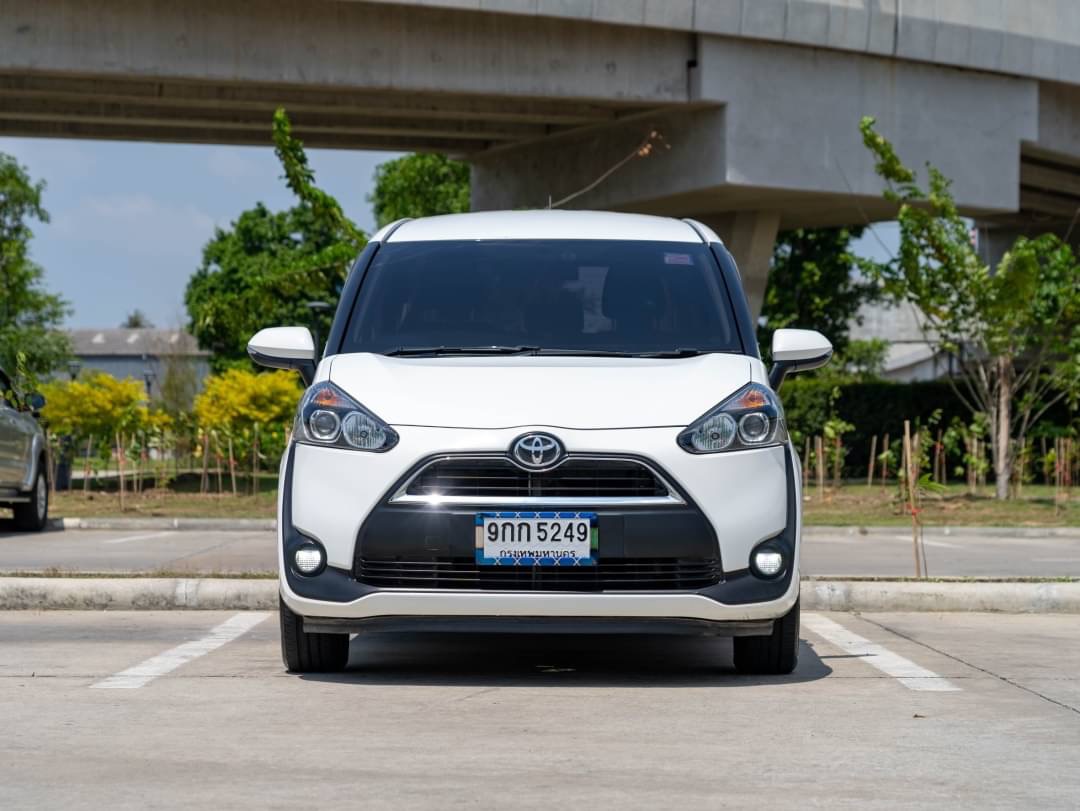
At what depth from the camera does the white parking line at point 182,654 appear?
7191mm

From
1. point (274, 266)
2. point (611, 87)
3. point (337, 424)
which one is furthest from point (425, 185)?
point (337, 424)

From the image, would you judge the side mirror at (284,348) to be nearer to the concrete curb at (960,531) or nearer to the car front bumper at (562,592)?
the car front bumper at (562,592)

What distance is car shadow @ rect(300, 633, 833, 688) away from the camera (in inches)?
287

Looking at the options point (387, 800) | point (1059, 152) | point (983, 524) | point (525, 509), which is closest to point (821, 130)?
point (1059, 152)

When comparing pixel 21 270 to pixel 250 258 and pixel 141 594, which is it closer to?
pixel 250 258

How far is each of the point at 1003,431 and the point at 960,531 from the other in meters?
5.86

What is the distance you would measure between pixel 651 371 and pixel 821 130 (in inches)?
914

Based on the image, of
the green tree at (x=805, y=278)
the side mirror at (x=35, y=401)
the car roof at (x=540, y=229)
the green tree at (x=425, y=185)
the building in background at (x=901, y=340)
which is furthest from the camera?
the building in background at (x=901, y=340)

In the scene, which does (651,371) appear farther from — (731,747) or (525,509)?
(731,747)

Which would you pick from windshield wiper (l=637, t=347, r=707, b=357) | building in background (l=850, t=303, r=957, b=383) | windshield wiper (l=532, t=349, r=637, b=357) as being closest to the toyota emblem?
windshield wiper (l=532, t=349, r=637, b=357)

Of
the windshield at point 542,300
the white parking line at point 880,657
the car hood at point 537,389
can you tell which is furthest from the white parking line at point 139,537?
the car hood at point 537,389

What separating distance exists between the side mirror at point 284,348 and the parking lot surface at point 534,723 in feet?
4.33

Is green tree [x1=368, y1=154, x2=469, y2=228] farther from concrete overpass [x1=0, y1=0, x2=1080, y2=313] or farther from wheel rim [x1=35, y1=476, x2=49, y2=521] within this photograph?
wheel rim [x1=35, y1=476, x2=49, y2=521]

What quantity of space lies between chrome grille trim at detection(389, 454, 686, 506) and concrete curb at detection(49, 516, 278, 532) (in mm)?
14168
